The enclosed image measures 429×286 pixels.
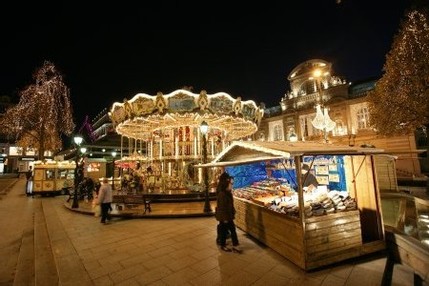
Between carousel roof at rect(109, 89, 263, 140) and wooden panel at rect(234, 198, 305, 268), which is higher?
carousel roof at rect(109, 89, 263, 140)

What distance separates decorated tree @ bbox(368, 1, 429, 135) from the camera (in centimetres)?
1459

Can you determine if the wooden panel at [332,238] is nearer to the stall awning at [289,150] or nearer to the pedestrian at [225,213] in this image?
the stall awning at [289,150]

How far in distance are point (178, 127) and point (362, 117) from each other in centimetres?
2321

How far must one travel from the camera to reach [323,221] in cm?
462

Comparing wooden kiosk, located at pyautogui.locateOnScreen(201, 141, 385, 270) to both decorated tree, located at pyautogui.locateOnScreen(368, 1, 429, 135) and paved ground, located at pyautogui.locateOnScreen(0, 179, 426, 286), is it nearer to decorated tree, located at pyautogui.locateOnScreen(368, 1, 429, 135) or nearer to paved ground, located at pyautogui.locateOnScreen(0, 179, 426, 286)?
paved ground, located at pyautogui.locateOnScreen(0, 179, 426, 286)

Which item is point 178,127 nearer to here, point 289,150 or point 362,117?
point 289,150

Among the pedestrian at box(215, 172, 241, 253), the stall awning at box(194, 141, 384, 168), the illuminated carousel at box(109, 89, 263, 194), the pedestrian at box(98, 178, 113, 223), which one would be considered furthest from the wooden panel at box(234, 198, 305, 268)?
the pedestrian at box(98, 178, 113, 223)

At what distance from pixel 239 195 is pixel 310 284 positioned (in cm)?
387

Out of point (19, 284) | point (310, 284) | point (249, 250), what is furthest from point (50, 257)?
point (310, 284)

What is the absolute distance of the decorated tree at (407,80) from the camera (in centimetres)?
1459

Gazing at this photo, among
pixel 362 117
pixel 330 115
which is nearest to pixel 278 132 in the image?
pixel 330 115

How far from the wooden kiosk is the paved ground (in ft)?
0.75

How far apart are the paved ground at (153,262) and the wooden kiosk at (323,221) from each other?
0.23 m

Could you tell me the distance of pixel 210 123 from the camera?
17.2m
